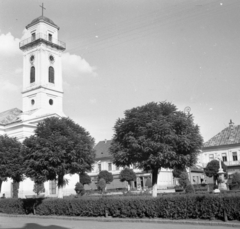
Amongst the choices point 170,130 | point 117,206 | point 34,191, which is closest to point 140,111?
point 170,130

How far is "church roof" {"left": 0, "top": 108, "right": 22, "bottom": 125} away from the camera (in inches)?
1967

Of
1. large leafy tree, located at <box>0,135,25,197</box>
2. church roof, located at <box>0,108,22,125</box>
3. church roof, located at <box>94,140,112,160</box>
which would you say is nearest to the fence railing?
church roof, located at <box>0,108,22,125</box>

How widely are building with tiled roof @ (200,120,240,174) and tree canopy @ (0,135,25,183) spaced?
42797mm

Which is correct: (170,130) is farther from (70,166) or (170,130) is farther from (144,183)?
(144,183)

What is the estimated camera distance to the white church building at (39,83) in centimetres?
4725

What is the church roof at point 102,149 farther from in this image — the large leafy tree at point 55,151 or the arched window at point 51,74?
the large leafy tree at point 55,151

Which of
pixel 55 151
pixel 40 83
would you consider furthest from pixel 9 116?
pixel 55 151

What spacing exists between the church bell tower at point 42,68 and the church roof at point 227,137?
3349 cm

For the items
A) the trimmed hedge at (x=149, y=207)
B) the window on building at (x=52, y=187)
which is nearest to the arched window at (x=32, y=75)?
the window on building at (x=52, y=187)

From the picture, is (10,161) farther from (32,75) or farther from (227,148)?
(227,148)

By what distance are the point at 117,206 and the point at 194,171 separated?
163ft

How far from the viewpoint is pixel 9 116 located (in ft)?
171

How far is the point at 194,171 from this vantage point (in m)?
65.4

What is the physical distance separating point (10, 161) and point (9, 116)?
76.3ft
